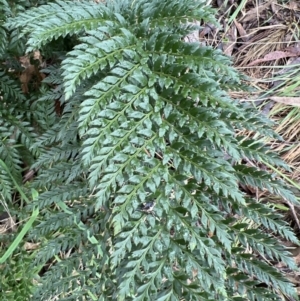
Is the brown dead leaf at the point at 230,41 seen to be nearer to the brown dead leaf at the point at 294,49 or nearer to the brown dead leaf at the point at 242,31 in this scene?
the brown dead leaf at the point at 242,31

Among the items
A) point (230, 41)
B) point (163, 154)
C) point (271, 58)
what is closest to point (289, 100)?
point (271, 58)

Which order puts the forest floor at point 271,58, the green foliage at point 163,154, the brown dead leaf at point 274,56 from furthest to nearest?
the brown dead leaf at point 274,56, the forest floor at point 271,58, the green foliage at point 163,154

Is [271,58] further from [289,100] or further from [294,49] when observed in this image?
[289,100]

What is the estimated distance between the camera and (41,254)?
4.40 feet

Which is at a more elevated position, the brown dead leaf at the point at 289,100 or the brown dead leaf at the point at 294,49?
the brown dead leaf at the point at 294,49

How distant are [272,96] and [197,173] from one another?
922 mm

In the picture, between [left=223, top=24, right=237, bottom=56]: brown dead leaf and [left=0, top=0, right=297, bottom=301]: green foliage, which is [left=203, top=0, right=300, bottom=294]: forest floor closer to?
[left=223, top=24, right=237, bottom=56]: brown dead leaf

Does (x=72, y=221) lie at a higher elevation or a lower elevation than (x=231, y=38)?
lower

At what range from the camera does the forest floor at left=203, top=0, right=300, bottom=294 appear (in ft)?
5.91

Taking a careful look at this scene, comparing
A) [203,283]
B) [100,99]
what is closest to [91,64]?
[100,99]

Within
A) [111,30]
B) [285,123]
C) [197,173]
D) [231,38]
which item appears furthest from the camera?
[231,38]

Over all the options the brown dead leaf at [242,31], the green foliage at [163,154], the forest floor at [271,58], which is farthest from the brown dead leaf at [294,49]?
the green foliage at [163,154]

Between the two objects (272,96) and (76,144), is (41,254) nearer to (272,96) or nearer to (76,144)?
(76,144)

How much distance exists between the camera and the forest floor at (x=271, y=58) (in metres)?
1.80
